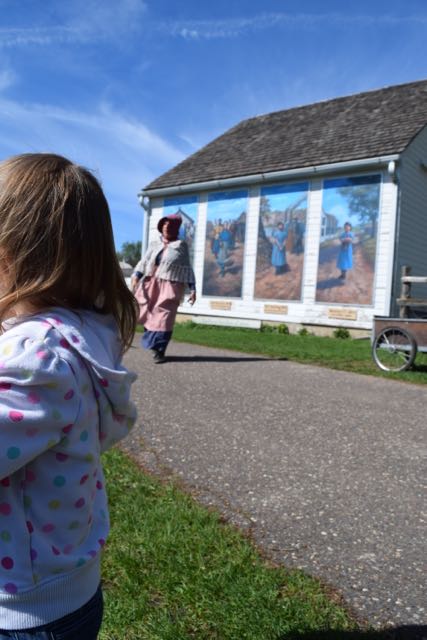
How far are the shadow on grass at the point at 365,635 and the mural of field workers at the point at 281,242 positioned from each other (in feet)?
44.3

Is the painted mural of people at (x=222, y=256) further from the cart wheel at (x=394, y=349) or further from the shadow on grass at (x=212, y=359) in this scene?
the cart wheel at (x=394, y=349)

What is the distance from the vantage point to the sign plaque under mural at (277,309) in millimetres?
15641

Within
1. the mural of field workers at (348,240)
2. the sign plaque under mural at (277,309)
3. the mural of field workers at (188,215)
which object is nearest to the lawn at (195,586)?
the mural of field workers at (348,240)

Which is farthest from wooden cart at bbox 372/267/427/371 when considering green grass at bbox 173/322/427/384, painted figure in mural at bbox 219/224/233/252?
painted figure in mural at bbox 219/224/233/252

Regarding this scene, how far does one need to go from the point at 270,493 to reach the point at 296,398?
8.52 feet

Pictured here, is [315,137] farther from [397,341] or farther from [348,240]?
[397,341]

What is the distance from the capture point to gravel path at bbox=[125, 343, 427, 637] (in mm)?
2455

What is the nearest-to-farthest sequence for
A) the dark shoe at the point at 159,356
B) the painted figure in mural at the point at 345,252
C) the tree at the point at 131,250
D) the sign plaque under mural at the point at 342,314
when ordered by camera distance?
the dark shoe at the point at 159,356, the sign plaque under mural at the point at 342,314, the painted figure in mural at the point at 345,252, the tree at the point at 131,250

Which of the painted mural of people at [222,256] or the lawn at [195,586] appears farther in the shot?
the painted mural of people at [222,256]

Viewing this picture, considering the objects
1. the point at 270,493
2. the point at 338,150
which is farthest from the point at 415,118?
the point at 270,493

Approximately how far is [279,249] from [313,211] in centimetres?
139

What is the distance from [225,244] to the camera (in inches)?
672

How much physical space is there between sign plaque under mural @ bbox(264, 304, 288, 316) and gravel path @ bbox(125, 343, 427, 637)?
8772mm

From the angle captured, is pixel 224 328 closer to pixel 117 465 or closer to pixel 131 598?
pixel 117 465
